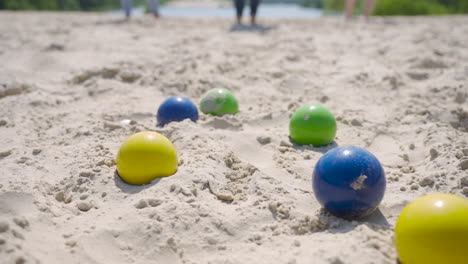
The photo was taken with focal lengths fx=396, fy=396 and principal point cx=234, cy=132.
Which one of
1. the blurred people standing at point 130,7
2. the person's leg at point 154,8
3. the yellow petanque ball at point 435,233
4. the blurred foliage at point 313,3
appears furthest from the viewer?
the blurred foliage at point 313,3

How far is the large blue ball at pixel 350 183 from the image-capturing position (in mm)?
2023

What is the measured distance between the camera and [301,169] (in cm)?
270

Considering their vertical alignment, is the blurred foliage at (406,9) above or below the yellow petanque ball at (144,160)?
above

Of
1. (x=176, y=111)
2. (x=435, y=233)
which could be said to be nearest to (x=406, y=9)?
(x=176, y=111)

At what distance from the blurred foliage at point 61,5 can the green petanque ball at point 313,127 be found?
44.7ft

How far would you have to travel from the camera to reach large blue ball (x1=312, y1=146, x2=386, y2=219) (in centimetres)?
202

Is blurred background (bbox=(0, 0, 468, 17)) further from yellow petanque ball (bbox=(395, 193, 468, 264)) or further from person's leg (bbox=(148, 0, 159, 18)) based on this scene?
yellow petanque ball (bbox=(395, 193, 468, 264))

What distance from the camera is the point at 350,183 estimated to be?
6.63 ft

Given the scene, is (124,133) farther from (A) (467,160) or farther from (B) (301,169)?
(A) (467,160)

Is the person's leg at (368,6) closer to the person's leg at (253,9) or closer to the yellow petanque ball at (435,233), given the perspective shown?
the person's leg at (253,9)

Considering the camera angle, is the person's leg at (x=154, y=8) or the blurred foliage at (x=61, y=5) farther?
the blurred foliage at (x=61, y=5)

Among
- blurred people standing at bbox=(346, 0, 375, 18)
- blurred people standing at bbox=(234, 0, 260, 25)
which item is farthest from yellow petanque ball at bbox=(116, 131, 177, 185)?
blurred people standing at bbox=(346, 0, 375, 18)

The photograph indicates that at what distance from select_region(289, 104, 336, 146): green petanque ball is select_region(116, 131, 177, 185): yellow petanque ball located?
3.49 feet

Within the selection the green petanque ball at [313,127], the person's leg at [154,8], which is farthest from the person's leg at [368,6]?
the green petanque ball at [313,127]
